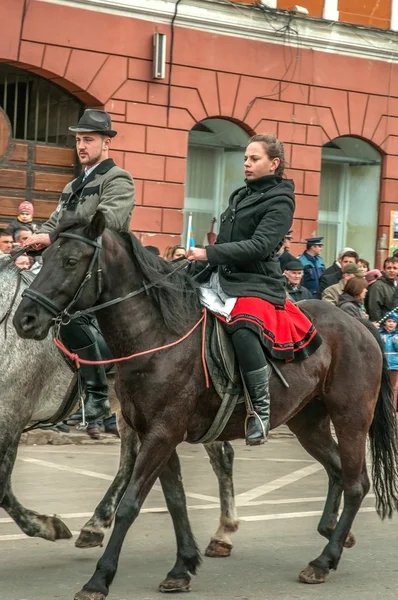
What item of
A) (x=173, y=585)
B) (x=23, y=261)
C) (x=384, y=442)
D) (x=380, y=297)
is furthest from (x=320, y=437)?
(x=380, y=297)

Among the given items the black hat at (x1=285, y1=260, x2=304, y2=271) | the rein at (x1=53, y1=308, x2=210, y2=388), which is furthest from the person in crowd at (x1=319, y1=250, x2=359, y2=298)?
the rein at (x1=53, y1=308, x2=210, y2=388)

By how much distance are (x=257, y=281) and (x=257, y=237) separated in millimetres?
324

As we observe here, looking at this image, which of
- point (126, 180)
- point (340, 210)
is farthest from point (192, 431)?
point (340, 210)

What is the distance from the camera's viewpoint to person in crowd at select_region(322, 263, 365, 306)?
49.2ft

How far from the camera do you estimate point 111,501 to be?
7586mm

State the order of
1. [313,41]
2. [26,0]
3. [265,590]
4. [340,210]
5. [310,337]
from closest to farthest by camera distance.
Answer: [265,590]
[310,337]
[26,0]
[313,41]
[340,210]

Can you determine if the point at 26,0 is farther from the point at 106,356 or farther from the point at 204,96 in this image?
the point at 106,356

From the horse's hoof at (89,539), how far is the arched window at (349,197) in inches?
645

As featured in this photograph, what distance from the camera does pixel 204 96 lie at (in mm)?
20312

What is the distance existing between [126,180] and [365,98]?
52.1 feet

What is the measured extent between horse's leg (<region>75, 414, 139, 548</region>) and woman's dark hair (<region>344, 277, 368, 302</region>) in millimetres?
6899

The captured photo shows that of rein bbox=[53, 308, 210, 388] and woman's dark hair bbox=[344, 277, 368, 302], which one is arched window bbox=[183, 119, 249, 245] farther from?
rein bbox=[53, 308, 210, 388]

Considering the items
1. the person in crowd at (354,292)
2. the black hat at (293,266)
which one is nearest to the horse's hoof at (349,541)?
the person in crowd at (354,292)

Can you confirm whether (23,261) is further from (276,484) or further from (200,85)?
(200,85)
